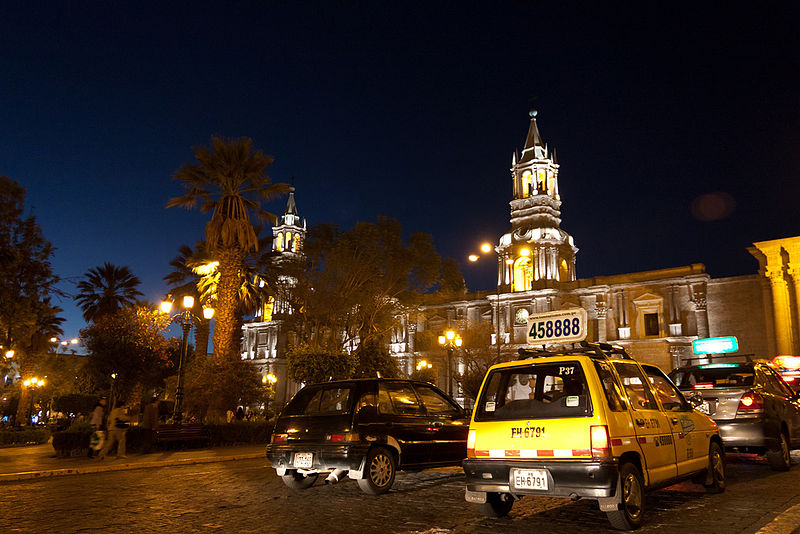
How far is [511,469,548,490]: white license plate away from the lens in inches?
232

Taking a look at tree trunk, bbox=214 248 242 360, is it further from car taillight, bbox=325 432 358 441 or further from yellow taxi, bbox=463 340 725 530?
yellow taxi, bbox=463 340 725 530

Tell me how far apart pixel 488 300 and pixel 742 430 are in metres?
49.0

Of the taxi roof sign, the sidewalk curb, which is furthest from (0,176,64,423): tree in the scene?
the taxi roof sign

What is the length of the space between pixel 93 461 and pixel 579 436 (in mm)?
12713

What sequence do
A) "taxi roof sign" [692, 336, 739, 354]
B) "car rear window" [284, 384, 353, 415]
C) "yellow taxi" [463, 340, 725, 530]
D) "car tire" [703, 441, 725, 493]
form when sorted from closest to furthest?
1. "yellow taxi" [463, 340, 725, 530]
2. "car tire" [703, 441, 725, 493]
3. "car rear window" [284, 384, 353, 415]
4. "taxi roof sign" [692, 336, 739, 354]

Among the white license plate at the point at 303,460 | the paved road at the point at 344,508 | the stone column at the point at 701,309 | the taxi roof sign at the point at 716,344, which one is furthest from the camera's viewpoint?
the stone column at the point at 701,309

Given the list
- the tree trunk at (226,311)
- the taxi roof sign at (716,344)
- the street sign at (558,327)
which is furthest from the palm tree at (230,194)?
the taxi roof sign at (716,344)

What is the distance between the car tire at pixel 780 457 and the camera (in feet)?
31.7

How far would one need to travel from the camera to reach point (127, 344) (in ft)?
107

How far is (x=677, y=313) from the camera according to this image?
4881 centimetres

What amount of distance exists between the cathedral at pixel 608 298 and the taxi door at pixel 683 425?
28524 mm

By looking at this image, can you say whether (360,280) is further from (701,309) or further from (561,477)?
(701,309)

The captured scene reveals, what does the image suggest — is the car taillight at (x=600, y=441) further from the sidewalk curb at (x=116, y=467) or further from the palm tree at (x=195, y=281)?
the palm tree at (x=195, y=281)

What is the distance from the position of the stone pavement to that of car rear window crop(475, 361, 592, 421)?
10.0 m
